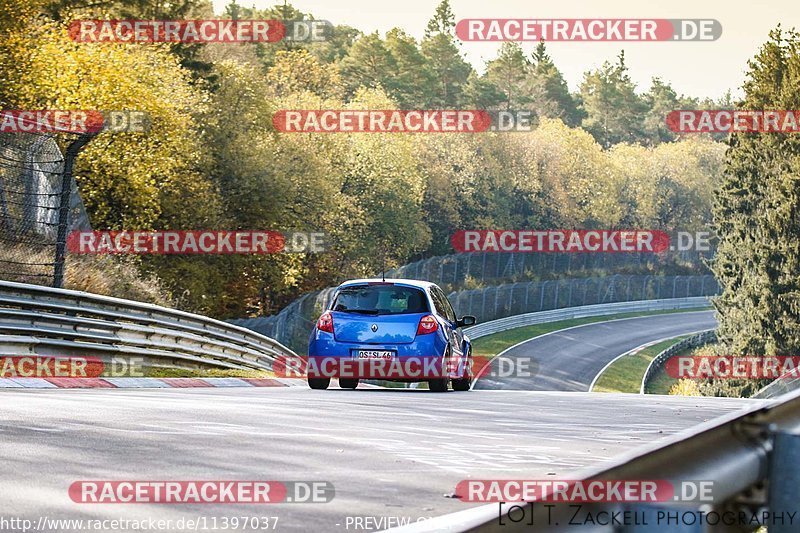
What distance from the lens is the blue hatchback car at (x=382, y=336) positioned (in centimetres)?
1783

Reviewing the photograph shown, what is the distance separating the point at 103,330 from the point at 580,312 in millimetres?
79391

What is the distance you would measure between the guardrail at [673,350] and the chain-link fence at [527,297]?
413 inches

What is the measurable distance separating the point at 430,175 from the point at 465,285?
13.6 metres

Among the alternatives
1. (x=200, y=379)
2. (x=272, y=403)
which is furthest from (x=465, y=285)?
(x=272, y=403)

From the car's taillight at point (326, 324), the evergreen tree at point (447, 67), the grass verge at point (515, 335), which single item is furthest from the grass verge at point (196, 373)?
the evergreen tree at point (447, 67)

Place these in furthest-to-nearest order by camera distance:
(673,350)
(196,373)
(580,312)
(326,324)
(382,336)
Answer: (580,312)
(673,350)
(196,373)
(326,324)
(382,336)

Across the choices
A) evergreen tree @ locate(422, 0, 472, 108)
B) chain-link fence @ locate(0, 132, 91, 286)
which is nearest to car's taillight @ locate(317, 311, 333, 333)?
chain-link fence @ locate(0, 132, 91, 286)

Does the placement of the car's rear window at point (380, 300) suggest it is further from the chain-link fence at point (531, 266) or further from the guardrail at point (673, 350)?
the guardrail at point (673, 350)

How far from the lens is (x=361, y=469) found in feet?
25.4

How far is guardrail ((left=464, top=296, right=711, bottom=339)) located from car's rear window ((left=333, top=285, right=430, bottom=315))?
182 feet

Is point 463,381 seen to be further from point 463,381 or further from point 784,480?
point 784,480

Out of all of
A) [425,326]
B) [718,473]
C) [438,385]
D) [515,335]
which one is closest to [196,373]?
[438,385]

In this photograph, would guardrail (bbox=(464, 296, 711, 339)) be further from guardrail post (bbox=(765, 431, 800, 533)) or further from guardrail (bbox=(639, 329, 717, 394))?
guardrail post (bbox=(765, 431, 800, 533))

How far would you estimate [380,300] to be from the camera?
→ 720 inches
